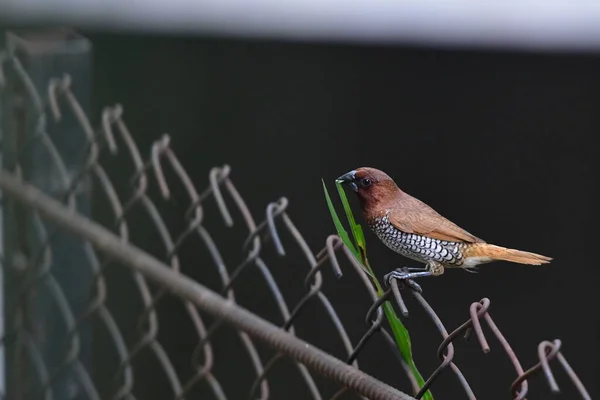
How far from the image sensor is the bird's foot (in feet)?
2.50

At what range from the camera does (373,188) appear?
762mm

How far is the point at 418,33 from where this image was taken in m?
1.60

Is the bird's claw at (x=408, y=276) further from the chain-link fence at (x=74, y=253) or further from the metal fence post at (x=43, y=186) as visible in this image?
the metal fence post at (x=43, y=186)

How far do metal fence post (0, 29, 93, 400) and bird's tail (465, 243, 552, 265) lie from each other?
1.21 m

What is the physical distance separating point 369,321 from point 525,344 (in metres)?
0.20

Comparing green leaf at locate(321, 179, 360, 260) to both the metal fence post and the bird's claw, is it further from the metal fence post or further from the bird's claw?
the metal fence post

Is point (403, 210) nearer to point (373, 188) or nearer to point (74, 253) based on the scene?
point (373, 188)

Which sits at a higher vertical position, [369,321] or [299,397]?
[369,321]

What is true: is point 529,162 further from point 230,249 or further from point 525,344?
point 230,249

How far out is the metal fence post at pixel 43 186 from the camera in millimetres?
1837

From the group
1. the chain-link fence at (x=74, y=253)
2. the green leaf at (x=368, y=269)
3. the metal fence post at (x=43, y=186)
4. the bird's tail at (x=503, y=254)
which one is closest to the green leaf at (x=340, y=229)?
the green leaf at (x=368, y=269)

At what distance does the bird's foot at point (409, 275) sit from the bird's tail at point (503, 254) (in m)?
0.06

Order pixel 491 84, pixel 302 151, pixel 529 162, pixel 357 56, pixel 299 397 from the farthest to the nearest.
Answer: pixel 299 397, pixel 357 56, pixel 302 151, pixel 491 84, pixel 529 162

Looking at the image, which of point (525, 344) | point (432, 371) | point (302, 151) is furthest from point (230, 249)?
point (525, 344)
